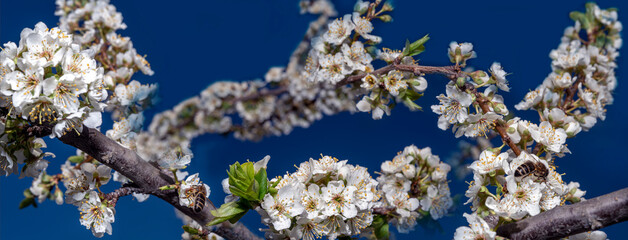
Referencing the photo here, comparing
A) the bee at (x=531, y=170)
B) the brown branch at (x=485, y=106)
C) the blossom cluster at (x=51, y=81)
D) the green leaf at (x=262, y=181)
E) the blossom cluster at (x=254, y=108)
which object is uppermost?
the blossom cluster at (x=254, y=108)

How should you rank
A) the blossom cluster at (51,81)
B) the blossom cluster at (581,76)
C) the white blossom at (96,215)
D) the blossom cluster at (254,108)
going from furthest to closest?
the blossom cluster at (254,108), the blossom cluster at (581,76), the white blossom at (96,215), the blossom cluster at (51,81)

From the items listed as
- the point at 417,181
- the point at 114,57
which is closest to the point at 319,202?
the point at 417,181

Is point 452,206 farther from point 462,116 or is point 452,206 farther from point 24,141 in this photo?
point 24,141

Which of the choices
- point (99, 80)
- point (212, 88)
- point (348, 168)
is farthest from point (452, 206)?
point (212, 88)

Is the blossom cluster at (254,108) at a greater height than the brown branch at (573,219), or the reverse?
the blossom cluster at (254,108)

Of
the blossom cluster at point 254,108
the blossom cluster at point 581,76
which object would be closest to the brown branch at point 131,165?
the blossom cluster at point 581,76

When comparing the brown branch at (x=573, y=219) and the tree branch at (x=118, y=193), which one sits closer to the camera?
the brown branch at (x=573, y=219)

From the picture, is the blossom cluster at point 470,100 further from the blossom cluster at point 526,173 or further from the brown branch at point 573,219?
the brown branch at point 573,219
